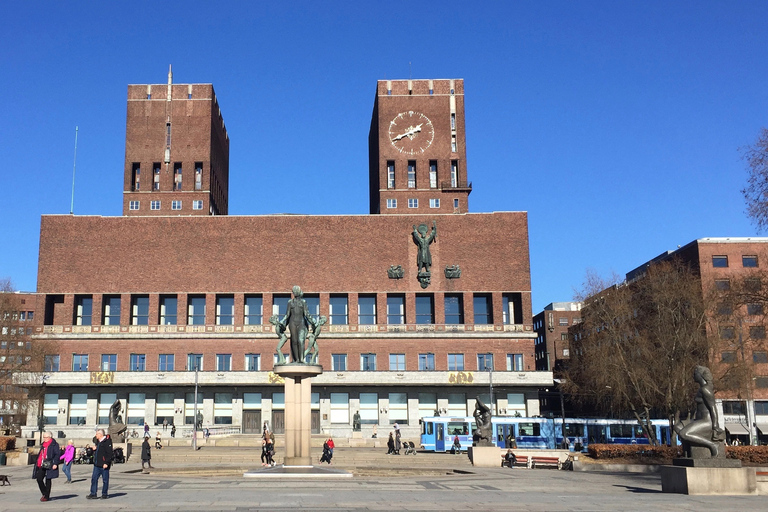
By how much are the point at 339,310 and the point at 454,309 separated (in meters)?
12.1

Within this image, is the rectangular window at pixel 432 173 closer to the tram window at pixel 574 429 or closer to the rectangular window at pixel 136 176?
the rectangular window at pixel 136 176

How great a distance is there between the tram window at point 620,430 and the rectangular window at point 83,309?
5325cm

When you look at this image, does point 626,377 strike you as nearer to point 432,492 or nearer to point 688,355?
point 688,355

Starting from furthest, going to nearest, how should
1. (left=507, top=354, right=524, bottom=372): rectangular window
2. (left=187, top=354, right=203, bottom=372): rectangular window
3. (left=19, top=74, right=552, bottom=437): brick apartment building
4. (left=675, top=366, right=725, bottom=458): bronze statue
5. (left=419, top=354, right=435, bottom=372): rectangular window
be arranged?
(left=507, top=354, right=524, bottom=372): rectangular window
(left=419, top=354, right=435, bottom=372): rectangular window
(left=187, top=354, right=203, bottom=372): rectangular window
(left=19, top=74, right=552, bottom=437): brick apartment building
(left=675, top=366, right=725, bottom=458): bronze statue

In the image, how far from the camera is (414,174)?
92.9 m

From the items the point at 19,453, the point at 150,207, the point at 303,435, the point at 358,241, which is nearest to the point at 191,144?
the point at 150,207

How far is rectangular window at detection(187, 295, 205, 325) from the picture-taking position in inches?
3300

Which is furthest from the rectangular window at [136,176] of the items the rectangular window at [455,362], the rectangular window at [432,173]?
the rectangular window at [455,362]

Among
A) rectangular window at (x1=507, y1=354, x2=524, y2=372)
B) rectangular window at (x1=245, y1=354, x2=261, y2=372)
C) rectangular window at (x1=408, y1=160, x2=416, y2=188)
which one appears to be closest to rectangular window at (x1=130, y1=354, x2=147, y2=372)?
rectangular window at (x1=245, y1=354, x2=261, y2=372)

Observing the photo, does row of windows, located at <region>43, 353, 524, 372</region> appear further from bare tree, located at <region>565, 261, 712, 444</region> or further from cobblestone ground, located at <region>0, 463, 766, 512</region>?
cobblestone ground, located at <region>0, 463, 766, 512</region>

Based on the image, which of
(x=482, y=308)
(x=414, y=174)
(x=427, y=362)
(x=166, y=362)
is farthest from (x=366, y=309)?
(x=166, y=362)

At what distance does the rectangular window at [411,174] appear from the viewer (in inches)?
3639

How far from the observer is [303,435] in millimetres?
31609

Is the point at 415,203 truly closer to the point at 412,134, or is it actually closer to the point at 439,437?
the point at 412,134
